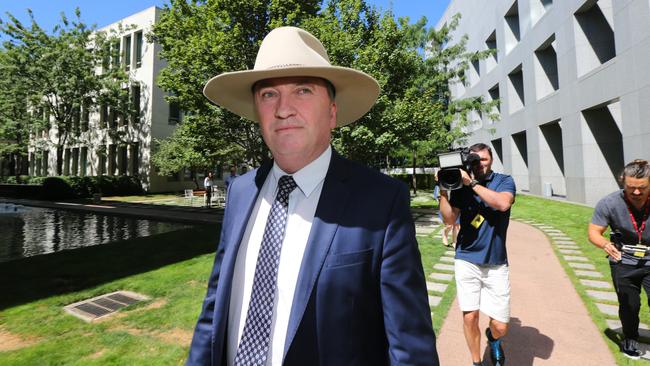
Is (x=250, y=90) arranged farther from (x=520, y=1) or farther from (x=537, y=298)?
(x=520, y=1)

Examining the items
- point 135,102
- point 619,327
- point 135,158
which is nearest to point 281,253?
point 619,327

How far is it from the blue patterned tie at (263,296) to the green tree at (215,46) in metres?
11.9

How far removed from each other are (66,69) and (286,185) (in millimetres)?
31181

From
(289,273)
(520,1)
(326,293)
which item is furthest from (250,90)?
(520,1)

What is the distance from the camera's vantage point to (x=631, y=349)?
355 centimetres

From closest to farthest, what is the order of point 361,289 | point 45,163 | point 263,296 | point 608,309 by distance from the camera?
1. point 361,289
2. point 263,296
3. point 608,309
4. point 45,163

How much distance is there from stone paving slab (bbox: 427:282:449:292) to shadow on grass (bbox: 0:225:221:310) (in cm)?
535

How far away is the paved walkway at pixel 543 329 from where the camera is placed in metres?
3.55

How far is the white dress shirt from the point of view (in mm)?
1521

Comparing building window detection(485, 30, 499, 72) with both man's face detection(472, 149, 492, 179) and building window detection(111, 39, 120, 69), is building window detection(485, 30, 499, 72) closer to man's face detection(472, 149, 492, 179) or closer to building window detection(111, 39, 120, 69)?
man's face detection(472, 149, 492, 179)

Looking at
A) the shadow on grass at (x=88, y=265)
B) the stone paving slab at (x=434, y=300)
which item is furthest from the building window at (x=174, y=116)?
the stone paving slab at (x=434, y=300)

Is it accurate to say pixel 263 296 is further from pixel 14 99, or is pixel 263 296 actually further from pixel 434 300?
pixel 14 99

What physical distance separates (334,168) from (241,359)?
40.0 inches

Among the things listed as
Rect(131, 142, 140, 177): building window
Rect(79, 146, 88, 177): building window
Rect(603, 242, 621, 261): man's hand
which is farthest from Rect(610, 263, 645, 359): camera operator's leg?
Rect(79, 146, 88, 177): building window
